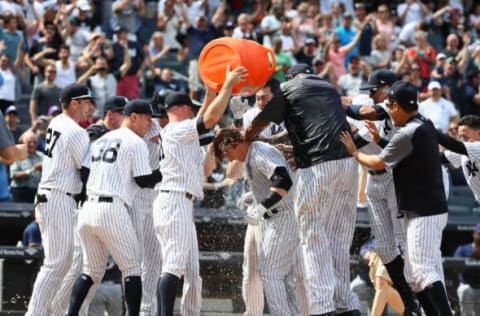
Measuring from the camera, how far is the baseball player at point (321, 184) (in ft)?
33.2

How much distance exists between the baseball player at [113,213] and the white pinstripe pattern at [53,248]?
0.23m

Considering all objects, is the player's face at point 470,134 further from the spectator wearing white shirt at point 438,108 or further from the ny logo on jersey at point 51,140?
the spectator wearing white shirt at point 438,108

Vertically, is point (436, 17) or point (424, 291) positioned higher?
point (436, 17)

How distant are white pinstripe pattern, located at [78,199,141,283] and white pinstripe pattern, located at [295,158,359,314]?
1648mm

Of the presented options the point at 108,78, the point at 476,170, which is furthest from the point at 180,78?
the point at 476,170

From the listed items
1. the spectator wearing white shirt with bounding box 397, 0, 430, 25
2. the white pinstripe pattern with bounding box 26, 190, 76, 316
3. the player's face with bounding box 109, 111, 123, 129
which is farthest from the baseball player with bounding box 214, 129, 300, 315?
the spectator wearing white shirt with bounding box 397, 0, 430, 25

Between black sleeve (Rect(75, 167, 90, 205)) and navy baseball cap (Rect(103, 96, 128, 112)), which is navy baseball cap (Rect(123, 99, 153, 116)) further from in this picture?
navy baseball cap (Rect(103, 96, 128, 112))

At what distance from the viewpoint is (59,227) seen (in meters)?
11.1

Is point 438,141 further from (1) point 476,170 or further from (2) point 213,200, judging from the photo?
(2) point 213,200

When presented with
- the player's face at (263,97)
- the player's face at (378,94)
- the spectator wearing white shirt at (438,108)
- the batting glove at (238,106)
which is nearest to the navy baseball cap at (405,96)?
the player's face at (378,94)

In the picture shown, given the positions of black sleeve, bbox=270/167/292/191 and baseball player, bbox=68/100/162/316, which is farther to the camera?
baseball player, bbox=68/100/162/316

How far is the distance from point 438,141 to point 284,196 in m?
1.51

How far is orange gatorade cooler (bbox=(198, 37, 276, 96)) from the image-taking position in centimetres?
1079

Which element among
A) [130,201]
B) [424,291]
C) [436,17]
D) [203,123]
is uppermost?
[436,17]
